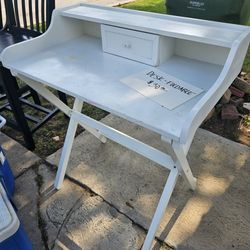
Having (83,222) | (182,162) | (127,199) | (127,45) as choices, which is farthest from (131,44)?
(83,222)

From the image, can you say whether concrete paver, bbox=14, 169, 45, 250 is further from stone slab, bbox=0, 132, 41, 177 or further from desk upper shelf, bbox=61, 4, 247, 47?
desk upper shelf, bbox=61, 4, 247, 47

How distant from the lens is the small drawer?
1502 mm

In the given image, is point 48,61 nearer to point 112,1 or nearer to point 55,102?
point 55,102

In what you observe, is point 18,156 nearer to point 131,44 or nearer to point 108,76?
point 108,76

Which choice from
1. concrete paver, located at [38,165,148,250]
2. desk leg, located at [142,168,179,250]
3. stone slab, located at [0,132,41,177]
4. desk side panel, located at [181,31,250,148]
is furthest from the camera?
stone slab, located at [0,132,41,177]

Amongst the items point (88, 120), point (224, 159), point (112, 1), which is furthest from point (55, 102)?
point (112, 1)

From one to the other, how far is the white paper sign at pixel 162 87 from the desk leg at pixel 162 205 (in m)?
0.41

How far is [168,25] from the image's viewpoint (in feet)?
4.91

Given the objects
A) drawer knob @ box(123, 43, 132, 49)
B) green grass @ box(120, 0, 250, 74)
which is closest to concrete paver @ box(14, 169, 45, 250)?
drawer knob @ box(123, 43, 132, 49)

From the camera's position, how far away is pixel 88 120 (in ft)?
5.85

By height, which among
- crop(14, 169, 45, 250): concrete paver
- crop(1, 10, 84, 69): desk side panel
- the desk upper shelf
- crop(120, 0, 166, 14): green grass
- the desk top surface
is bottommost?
crop(14, 169, 45, 250): concrete paver

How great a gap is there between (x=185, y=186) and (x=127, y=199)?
0.43m

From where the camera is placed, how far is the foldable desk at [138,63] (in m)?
1.21

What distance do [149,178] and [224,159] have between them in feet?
2.03
